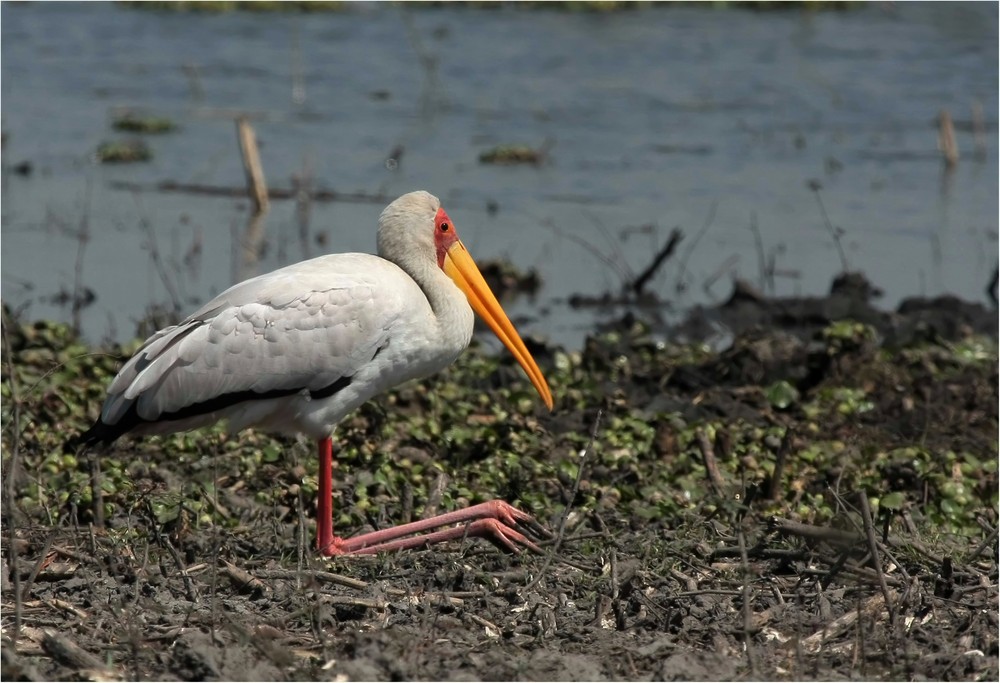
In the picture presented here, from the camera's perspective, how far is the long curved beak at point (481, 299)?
6297 millimetres

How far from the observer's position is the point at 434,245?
20.1ft

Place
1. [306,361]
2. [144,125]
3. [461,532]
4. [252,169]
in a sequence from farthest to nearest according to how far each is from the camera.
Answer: [144,125], [252,169], [306,361], [461,532]

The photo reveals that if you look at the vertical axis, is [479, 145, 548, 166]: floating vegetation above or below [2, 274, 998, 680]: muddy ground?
below

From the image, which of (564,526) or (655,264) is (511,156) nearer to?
(655,264)

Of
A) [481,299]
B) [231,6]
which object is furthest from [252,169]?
[231,6]

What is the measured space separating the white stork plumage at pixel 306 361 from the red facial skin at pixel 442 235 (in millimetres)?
308

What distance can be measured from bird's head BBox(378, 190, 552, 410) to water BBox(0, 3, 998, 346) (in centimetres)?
380

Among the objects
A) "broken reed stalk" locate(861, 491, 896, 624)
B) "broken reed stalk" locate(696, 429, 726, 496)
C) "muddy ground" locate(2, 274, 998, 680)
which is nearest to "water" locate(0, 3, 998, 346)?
"muddy ground" locate(2, 274, 998, 680)

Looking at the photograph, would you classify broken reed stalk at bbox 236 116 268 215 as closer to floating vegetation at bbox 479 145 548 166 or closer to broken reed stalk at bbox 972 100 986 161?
floating vegetation at bbox 479 145 548 166

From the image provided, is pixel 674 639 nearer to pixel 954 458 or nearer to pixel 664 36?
pixel 954 458

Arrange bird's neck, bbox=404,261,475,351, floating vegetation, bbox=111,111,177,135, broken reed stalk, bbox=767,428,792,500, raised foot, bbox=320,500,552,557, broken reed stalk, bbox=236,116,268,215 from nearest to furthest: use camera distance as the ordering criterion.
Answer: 1. raised foot, bbox=320,500,552,557
2. bird's neck, bbox=404,261,475,351
3. broken reed stalk, bbox=767,428,792,500
4. broken reed stalk, bbox=236,116,268,215
5. floating vegetation, bbox=111,111,177,135

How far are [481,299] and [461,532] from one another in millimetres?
1151

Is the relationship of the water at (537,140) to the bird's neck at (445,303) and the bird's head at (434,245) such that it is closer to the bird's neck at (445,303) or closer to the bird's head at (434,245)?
the bird's head at (434,245)

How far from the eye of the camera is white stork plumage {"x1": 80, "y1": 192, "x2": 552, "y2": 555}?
18.7 ft
